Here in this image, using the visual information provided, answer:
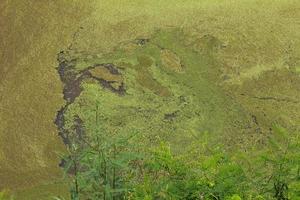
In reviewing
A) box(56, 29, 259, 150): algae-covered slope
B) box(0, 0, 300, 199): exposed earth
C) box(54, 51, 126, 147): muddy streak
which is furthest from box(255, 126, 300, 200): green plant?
box(54, 51, 126, 147): muddy streak

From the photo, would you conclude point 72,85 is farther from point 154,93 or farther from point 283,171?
point 283,171

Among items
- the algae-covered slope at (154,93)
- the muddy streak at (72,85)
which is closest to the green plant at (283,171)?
the algae-covered slope at (154,93)

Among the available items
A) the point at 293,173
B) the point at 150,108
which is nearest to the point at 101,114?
the point at 150,108

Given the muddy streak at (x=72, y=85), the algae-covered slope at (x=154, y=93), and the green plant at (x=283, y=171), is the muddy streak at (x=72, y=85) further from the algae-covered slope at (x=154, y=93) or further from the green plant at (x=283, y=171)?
the green plant at (x=283, y=171)

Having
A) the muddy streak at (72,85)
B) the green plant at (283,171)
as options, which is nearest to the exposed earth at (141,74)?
the muddy streak at (72,85)

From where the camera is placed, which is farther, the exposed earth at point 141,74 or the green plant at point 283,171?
the exposed earth at point 141,74

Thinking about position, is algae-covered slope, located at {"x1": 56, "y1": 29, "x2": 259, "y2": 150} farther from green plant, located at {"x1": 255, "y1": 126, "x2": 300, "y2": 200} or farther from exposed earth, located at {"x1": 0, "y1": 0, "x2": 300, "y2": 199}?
green plant, located at {"x1": 255, "y1": 126, "x2": 300, "y2": 200}

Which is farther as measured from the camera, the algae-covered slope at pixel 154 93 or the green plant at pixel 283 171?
the algae-covered slope at pixel 154 93

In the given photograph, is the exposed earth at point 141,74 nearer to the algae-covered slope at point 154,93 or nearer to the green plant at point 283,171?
the algae-covered slope at point 154,93

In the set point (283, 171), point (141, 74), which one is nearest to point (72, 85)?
point (141, 74)
